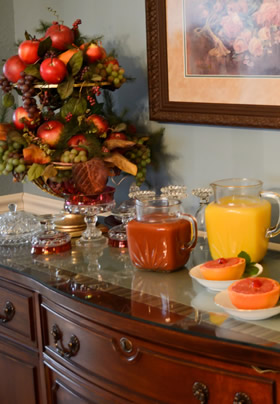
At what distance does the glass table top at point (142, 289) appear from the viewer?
1.21 meters

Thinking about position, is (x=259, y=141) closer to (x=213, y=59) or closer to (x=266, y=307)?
(x=213, y=59)

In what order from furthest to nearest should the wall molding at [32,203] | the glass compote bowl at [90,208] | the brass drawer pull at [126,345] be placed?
the wall molding at [32,203] → the glass compote bowl at [90,208] → the brass drawer pull at [126,345]

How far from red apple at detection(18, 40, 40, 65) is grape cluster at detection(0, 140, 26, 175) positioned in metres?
0.23

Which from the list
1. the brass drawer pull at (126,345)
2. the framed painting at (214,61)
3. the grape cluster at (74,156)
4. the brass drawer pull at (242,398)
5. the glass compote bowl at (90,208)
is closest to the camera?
the brass drawer pull at (242,398)

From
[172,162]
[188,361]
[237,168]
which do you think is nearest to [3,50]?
[172,162]

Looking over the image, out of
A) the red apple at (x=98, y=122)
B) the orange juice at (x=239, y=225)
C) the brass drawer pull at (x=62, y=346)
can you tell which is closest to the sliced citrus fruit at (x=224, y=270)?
the orange juice at (x=239, y=225)

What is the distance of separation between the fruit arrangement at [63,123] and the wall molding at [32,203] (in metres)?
0.71

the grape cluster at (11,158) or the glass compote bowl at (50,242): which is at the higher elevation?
the grape cluster at (11,158)

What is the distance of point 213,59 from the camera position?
70.1 inches

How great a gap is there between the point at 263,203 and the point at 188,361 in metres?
0.45

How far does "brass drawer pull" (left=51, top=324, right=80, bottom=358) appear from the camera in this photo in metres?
1.52

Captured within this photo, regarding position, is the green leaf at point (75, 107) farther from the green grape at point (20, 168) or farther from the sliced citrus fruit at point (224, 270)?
the sliced citrus fruit at point (224, 270)

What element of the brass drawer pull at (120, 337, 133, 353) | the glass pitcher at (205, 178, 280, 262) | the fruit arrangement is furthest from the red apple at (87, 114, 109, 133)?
the brass drawer pull at (120, 337, 133, 353)

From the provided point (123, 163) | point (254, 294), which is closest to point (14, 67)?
point (123, 163)
